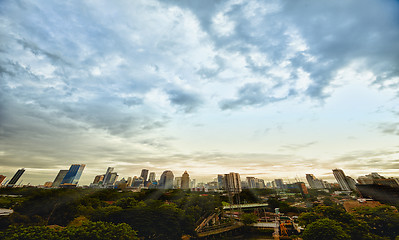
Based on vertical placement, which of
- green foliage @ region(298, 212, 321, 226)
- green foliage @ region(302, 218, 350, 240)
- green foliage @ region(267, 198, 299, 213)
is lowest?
green foliage @ region(302, 218, 350, 240)

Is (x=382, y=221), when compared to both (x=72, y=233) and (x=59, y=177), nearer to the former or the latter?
(x=72, y=233)

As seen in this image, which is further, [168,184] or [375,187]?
[168,184]

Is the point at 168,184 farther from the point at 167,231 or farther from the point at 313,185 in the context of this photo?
the point at 167,231

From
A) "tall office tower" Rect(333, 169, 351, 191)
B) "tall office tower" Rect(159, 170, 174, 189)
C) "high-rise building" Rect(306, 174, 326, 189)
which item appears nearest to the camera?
"tall office tower" Rect(333, 169, 351, 191)

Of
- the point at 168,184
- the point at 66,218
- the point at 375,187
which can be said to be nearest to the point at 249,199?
the point at 375,187

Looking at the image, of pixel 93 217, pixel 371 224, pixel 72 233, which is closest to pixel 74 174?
pixel 93 217

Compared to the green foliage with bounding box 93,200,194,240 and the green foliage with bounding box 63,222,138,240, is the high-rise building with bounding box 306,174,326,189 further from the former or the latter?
the green foliage with bounding box 63,222,138,240

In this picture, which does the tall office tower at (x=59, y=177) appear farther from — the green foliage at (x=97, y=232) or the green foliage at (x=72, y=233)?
the green foliage at (x=97, y=232)

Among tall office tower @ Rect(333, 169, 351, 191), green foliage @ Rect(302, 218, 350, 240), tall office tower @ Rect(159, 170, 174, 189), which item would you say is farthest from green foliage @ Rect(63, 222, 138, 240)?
tall office tower @ Rect(159, 170, 174, 189)

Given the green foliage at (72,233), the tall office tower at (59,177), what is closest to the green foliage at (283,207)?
the green foliage at (72,233)
